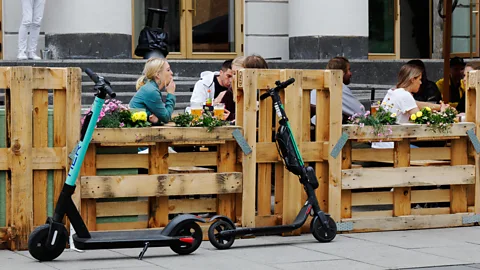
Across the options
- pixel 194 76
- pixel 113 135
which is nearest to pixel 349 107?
→ pixel 113 135

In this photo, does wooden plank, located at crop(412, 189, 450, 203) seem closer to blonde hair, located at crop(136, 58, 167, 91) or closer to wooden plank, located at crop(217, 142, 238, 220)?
wooden plank, located at crop(217, 142, 238, 220)

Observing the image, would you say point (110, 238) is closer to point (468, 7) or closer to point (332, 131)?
point (332, 131)

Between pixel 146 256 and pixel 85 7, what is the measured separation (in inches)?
399

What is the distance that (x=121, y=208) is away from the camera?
9227 millimetres

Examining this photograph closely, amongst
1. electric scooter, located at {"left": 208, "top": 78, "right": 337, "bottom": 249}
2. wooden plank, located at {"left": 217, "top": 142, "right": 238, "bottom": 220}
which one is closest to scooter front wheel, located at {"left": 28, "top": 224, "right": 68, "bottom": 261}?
electric scooter, located at {"left": 208, "top": 78, "right": 337, "bottom": 249}

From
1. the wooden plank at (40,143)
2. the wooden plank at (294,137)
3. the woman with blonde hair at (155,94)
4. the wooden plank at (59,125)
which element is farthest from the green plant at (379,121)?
the wooden plank at (40,143)

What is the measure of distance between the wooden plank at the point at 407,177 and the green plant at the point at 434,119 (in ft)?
1.30

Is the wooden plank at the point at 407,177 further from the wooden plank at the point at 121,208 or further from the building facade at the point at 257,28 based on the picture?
the building facade at the point at 257,28

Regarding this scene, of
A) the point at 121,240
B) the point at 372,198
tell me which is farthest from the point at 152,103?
the point at 372,198

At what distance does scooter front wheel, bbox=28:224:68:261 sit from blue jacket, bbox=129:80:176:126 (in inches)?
72.2

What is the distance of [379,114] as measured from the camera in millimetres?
10117

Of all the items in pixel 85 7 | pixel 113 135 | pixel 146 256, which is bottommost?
pixel 146 256

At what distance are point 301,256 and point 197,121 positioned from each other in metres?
1.63

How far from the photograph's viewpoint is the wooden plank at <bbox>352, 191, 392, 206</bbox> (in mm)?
10062
